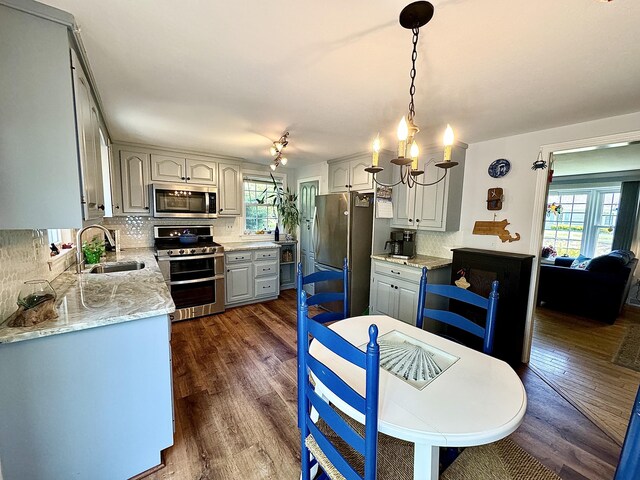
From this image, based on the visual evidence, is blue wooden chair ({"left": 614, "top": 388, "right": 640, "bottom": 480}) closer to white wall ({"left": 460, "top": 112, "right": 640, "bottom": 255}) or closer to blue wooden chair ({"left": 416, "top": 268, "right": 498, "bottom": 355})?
blue wooden chair ({"left": 416, "top": 268, "right": 498, "bottom": 355})

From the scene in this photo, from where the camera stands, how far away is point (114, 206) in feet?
10.3

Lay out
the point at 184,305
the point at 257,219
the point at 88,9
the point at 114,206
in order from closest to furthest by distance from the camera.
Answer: the point at 88,9
the point at 114,206
the point at 184,305
the point at 257,219

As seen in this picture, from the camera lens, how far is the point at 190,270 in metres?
3.33

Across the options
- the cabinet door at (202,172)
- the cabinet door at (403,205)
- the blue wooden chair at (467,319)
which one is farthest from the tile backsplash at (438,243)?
the cabinet door at (202,172)

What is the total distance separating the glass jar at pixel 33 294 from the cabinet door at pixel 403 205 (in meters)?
3.22

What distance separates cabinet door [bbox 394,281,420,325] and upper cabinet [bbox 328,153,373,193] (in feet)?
4.22

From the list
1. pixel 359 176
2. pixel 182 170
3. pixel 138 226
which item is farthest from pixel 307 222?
pixel 138 226

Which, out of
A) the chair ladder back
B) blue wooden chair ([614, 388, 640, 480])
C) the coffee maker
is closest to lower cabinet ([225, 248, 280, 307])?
the coffee maker

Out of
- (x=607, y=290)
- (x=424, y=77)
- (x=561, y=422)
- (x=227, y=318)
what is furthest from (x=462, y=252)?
(x=227, y=318)

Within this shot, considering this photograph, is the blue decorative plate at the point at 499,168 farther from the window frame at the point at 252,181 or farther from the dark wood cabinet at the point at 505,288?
the window frame at the point at 252,181

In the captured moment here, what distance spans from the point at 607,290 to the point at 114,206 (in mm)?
6557

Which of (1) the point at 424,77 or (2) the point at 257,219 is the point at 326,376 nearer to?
(1) the point at 424,77

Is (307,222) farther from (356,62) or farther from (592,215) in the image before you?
(592,215)

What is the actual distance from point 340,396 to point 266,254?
3315 mm
